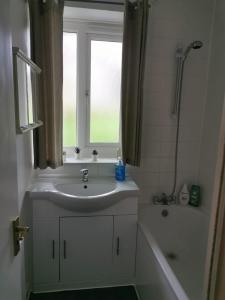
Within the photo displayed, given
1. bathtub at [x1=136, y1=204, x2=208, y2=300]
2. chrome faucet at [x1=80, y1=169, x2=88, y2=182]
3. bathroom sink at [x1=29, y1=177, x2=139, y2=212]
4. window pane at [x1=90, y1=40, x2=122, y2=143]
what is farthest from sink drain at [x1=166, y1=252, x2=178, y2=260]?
window pane at [x1=90, y1=40, x2=122, y2=143]

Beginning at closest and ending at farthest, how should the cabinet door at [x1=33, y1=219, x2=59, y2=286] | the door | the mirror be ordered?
1. the door
2. the mirror
3. the cabinet door at [x1=33, y1=219, x2=59, y2=286]

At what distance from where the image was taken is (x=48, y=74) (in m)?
1.83

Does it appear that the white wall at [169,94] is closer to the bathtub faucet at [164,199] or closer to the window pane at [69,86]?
the bathtub faucet at [164,199]

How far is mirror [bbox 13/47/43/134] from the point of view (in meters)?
1.30

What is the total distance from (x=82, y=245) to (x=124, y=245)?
1.10ft

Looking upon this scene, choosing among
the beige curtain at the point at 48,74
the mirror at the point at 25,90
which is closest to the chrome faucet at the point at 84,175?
the beige curtain at the point at 48,74

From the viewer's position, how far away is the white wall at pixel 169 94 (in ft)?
6.75

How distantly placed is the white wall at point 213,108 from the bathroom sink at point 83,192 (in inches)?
27.5

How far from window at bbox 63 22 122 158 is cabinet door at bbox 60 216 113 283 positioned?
70 centimetres

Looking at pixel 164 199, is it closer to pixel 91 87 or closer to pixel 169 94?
pixel 169 94

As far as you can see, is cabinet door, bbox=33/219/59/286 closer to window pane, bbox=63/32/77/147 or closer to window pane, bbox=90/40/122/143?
window pane, bbox=63/32/77/147

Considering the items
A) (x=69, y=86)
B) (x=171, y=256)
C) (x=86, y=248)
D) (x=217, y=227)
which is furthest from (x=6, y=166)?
(x=171, y=256)

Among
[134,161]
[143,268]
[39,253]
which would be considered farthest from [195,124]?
[39,253]

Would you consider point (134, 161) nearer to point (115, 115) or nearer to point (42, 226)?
point (115, 115)
